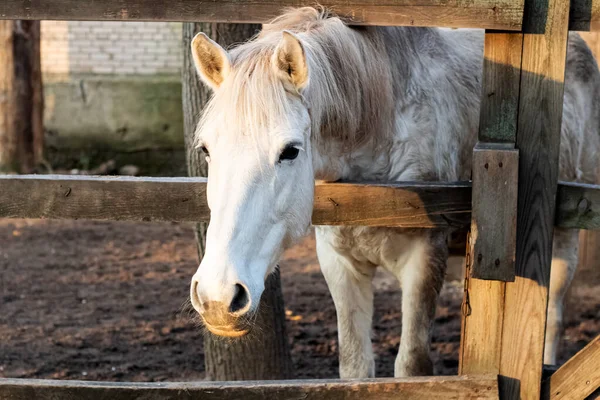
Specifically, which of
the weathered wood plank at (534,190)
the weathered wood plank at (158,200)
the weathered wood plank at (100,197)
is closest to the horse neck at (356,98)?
the weathered wood plank at (158,200)

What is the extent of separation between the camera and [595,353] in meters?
2.63

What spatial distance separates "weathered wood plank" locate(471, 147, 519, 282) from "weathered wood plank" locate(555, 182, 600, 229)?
198mm

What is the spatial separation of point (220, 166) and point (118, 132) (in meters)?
9.27

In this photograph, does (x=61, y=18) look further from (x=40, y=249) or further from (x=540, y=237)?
(x=40, y=249)

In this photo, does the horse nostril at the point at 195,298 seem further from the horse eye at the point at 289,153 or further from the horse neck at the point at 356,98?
the horse neck at the point at 356,98

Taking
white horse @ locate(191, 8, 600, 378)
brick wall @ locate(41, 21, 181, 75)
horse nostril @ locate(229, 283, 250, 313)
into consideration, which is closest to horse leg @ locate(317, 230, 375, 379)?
white horse @ locate(191, 8, 600, 378)

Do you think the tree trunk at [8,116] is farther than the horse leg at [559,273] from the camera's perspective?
Yes

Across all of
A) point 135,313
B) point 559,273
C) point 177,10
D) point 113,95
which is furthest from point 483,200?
point 113,95

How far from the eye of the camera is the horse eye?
262 cm

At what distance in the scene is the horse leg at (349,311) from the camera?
3932 millimetres

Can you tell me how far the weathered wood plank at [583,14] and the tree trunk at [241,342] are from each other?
2128mm

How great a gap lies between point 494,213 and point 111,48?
381 inches

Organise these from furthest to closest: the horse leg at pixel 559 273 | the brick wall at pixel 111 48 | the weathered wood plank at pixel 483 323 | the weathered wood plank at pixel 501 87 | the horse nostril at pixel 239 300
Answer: the brick wall at pixel 111 48
the horse leg at pixel 559 273
the weathered wood plank at pixel 483 323
the weathered wood plank at pixel 501 87
the horse nostril at pixel 239 300

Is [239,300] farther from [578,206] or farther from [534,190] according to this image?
[578,206]
